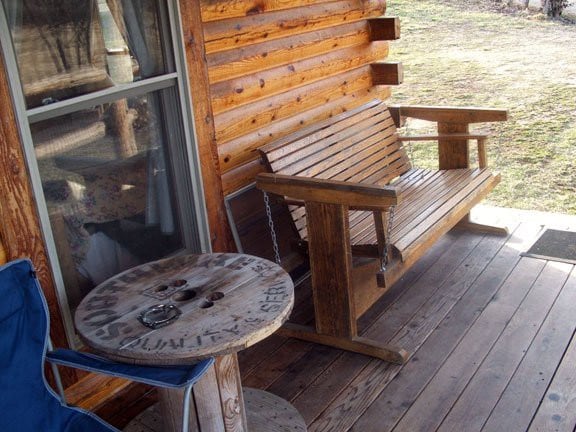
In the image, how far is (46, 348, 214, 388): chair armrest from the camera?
6.49 ft

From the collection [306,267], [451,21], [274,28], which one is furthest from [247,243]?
[451,21]

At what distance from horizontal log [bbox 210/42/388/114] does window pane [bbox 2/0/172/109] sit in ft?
1.60

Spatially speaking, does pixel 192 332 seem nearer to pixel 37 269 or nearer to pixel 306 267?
pixel 37 269

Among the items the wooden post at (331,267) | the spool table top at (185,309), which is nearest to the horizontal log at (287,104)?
the wooden post at (331,267)

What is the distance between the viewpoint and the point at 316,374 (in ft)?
10.0

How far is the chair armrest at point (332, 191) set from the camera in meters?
2.93

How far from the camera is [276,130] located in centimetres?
378

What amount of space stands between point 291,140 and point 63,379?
1.59 metres

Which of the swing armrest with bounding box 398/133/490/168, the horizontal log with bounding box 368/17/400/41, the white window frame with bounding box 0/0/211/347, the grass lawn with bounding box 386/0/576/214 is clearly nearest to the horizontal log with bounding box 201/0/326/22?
the white window frame with bounding box 0/0/211/347

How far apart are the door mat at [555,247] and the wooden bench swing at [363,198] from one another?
26cm

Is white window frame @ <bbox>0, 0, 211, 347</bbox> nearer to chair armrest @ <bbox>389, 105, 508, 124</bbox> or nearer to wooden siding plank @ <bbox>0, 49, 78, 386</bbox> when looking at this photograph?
wooden siding plank @ <bbox>0, 49, 78, 386</bbox>

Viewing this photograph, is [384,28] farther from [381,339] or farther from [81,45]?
[81,45]

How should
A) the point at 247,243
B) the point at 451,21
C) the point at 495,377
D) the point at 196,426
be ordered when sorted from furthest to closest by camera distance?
the point at 451,21 < the point at 247,243 < the point at 495,377 < the point at 196,426

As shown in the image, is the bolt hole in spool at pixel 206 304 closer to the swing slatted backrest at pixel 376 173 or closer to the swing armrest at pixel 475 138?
the swing slatted backrest at pixel 376 173
